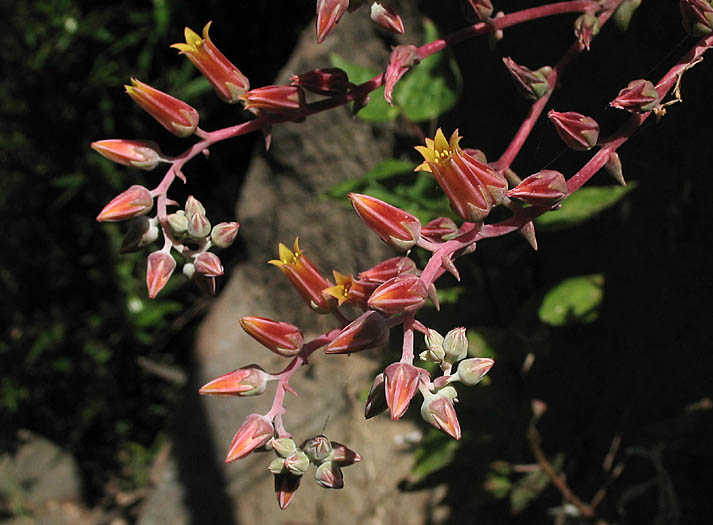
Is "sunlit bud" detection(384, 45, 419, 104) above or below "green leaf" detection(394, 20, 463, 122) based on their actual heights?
above

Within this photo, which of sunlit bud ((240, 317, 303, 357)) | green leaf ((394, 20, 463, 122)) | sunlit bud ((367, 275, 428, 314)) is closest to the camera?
sunlit bud ((367, 275, 428, 314))

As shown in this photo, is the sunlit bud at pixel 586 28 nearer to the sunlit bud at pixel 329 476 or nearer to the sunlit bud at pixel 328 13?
the sunlit bud at pixel 328 13

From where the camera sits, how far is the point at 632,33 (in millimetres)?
977

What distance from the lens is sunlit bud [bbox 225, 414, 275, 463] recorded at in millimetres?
654

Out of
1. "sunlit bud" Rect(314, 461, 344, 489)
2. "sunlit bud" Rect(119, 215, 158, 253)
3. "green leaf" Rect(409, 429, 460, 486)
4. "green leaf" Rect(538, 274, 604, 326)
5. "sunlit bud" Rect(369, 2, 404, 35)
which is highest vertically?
"sunlit bud" Rect(369, 2, 404, 35)

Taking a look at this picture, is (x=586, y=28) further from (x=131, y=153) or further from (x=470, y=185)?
(x=131, y=153)

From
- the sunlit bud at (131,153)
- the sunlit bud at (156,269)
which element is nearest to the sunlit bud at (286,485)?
the sunlit bud at (156,269)

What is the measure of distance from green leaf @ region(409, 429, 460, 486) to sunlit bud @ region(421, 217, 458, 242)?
0.54 m

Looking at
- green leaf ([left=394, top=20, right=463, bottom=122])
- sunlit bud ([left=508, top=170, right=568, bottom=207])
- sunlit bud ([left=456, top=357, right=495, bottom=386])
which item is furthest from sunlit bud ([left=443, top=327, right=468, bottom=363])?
green leaf ([left=394, top=20, right=463, bottom=122])

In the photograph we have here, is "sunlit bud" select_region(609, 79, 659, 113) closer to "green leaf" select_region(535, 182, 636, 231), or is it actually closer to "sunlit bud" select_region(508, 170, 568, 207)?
"sunlit bud" select_region(508, 170, 568, 207)

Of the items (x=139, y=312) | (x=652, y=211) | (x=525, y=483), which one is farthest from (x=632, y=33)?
(x=139, y=312)

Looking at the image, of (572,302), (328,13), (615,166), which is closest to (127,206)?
(328,13)

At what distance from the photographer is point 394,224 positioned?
0.61m

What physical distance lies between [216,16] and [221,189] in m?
0.57
